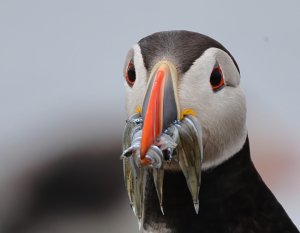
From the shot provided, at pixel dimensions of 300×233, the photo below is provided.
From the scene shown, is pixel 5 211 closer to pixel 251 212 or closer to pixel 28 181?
pixel 28 181

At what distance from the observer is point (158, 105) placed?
2543 mm

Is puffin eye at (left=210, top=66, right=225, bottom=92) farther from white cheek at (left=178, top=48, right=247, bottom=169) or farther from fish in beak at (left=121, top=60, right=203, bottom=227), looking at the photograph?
fish in beak at (left=121, top=60, right=203, bottom=227)

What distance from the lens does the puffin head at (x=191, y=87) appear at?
8.54ft

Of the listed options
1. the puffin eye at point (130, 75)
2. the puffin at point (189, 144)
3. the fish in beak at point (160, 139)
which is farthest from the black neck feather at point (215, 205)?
the puffin eye at point (130, 75)

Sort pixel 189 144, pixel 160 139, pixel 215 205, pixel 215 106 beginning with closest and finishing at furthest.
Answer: pixel 160 139
pixel 189 144
pixel 215 106
pixel 215 205

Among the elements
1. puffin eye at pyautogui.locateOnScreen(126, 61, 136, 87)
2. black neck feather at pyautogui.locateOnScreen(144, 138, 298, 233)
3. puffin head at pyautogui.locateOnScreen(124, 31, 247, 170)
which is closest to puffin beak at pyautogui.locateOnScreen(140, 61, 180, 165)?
puffin head at pyautogui.locateOnScreen(124, 31, 247, 170)

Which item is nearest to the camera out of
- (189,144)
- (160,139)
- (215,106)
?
(160,139)

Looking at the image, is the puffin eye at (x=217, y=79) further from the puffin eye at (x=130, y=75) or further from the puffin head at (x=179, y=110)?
the puffin eye at (x=130, y=75)

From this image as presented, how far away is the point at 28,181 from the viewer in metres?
7.41

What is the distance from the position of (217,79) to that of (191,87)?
0.14 meters

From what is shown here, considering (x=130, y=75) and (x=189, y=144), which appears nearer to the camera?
(x=189, y=144)

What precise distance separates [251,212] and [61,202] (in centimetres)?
432

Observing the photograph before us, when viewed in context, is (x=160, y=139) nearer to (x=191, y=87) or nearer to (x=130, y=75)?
(x=191, y=87)

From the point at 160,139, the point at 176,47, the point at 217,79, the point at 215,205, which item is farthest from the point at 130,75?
the point at 215,205
